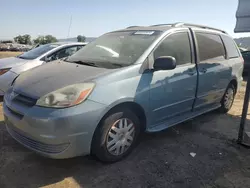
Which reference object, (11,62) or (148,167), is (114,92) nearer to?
(148,167)

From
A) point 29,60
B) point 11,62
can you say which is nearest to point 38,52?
point 29,60

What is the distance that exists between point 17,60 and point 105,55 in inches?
139

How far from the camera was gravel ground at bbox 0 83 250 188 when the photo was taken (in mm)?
2797

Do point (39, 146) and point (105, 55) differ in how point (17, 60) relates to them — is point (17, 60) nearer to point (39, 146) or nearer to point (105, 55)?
point (105, 55)

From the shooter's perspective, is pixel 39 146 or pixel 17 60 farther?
pixel 17 60

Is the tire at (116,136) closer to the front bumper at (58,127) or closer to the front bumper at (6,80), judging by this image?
the front bumper at (58,127)

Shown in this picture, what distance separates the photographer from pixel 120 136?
3129mm

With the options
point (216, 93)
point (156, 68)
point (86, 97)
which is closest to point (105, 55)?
point (156, 68)

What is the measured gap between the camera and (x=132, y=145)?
334cm

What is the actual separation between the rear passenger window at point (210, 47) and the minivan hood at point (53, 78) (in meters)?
1.93

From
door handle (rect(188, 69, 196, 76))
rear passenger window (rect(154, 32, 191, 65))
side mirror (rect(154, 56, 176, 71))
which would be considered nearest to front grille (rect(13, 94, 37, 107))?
side mirror (rect(154, 56, 176, 71))

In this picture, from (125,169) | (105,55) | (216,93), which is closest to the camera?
(125,169)

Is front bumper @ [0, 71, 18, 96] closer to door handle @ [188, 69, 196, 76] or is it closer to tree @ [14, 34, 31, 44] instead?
door handle @ [188, 69, 196, 76]

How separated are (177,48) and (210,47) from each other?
0.99 m
